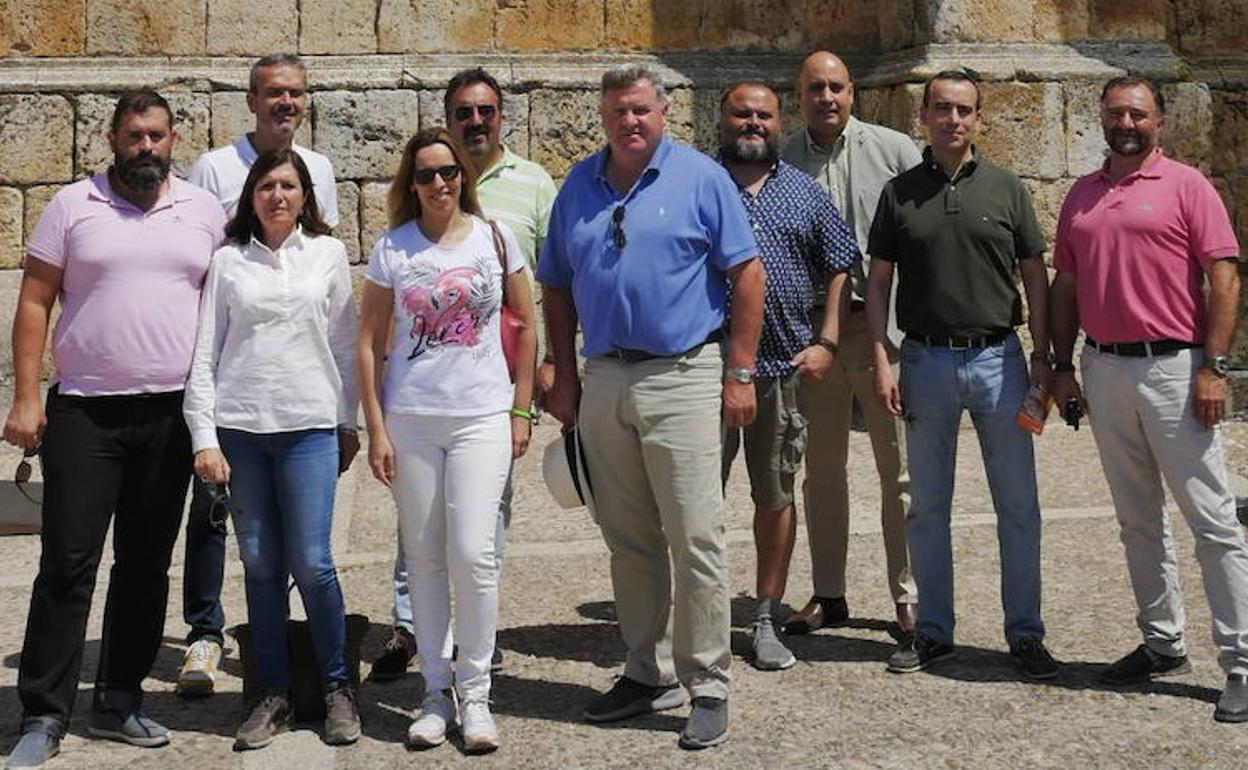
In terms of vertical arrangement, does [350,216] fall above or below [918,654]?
above

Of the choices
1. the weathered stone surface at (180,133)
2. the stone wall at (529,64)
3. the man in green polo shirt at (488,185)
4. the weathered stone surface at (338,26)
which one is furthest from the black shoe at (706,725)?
the weathered stone surface at (338,26)

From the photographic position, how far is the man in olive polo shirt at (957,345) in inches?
210

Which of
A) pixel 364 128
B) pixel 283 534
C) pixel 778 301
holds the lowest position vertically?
pixel 283 534

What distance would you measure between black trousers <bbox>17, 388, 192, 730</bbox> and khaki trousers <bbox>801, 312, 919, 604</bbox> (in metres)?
2.24

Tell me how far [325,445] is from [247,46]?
5.82 metres

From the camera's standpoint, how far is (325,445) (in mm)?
4789

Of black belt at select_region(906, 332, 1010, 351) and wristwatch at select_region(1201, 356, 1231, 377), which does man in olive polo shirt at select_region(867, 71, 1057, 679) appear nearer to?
black belt at select_region(906, 332, 1010, 351)

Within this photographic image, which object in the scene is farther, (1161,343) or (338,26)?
(338,26)

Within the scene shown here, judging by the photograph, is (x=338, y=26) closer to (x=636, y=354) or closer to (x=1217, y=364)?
(x=636, y=354)

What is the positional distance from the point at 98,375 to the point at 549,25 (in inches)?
237

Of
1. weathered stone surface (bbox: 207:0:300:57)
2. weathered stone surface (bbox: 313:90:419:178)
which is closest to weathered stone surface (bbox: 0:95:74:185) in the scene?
weathered stone surface (bbox: 207:0:300:57)

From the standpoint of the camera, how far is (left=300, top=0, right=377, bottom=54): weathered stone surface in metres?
10.1

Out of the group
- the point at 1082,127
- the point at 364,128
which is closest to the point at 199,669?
the point at 364,128

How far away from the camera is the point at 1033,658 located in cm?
528
